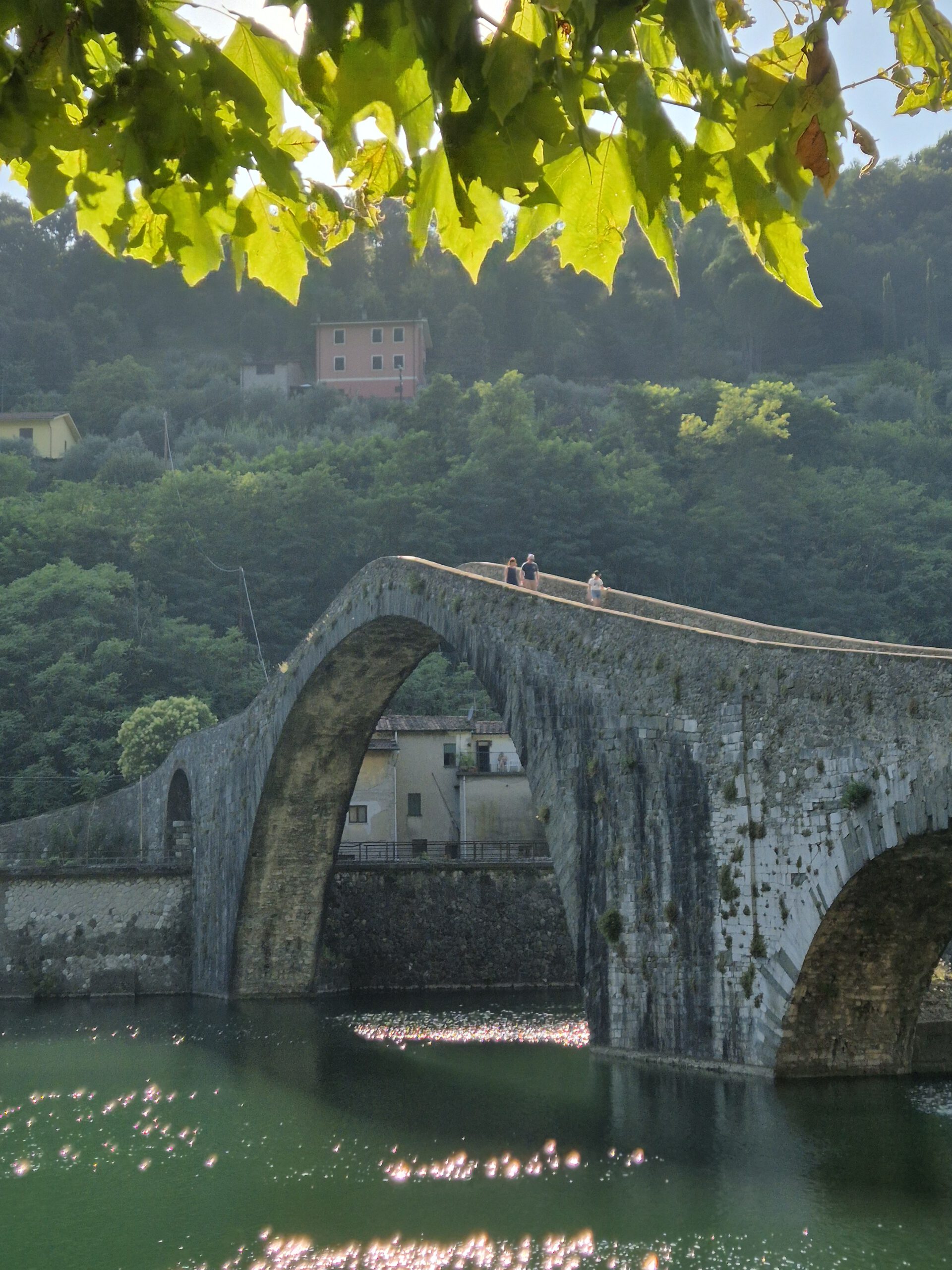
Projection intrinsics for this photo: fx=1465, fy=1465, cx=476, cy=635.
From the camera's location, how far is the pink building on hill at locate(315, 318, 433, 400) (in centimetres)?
7094

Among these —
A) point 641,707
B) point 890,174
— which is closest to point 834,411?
point 890,174

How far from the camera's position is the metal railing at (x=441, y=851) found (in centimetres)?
3033

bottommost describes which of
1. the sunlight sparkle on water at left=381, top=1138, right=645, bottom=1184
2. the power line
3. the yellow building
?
the sunlight sparkle on water at left=381, top=1138, right=645, bottom=1184

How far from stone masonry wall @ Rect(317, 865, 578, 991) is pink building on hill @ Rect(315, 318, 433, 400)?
45.9 meters

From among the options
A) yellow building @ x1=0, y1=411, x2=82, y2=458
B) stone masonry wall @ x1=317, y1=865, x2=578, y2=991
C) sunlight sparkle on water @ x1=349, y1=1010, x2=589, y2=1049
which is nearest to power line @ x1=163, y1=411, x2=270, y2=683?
yellow building @ x1=0, y1=411, x2=82, y2=458

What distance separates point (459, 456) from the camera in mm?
55125

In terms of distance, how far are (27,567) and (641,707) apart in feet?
126

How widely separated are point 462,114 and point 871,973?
10822mm

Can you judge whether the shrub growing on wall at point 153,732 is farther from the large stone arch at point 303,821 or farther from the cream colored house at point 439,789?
the large stone arch at point 303,821

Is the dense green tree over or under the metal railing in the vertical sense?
over

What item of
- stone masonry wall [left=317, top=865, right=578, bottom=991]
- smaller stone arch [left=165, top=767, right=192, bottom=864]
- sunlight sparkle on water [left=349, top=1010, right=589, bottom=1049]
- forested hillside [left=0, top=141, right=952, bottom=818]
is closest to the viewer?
sunlight sparkle on water [left=349, top=1010, right=589, bottom=1049]

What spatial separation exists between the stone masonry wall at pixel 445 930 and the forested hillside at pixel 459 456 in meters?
15.1

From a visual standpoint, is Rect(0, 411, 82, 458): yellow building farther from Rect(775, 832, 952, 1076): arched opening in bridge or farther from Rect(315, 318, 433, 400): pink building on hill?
Rect(775, 832, 952, 1076): arched opening in bridge

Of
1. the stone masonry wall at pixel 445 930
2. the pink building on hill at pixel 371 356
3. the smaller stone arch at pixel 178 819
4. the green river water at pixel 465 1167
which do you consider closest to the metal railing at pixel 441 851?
the stone masonry wall at pixel 445 930
